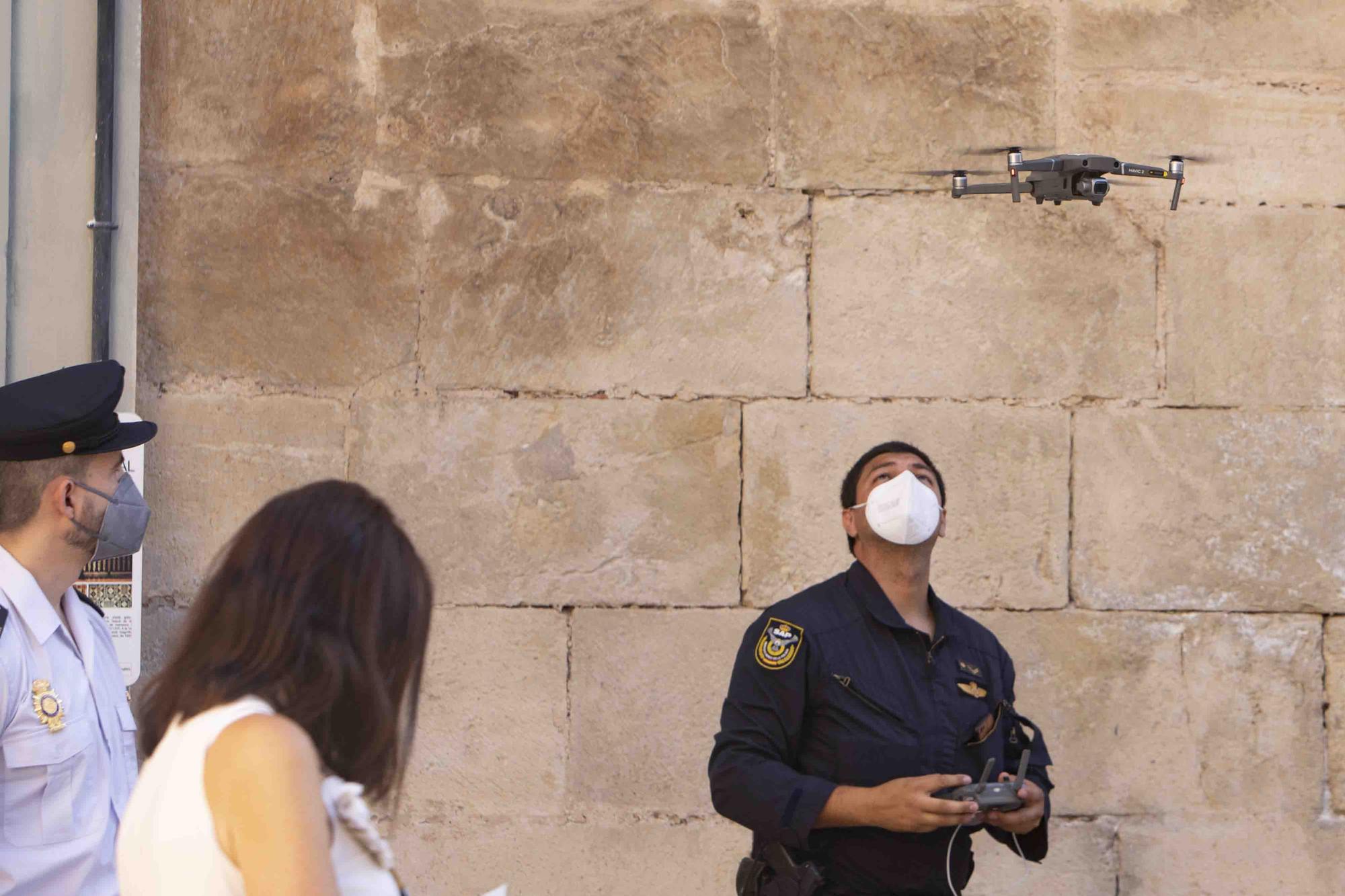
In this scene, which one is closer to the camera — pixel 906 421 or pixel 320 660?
pixel 320 660

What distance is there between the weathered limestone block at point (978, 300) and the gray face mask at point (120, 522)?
Answer: 2066mm

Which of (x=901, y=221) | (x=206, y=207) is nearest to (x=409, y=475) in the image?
(x=206, y=207)

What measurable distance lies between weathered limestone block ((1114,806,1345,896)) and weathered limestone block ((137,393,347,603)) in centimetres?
266

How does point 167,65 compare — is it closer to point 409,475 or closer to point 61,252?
point 61,252

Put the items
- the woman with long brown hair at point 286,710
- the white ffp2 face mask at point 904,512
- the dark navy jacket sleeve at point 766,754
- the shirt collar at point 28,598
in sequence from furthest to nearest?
the white ffp2 face mask at point 904,512 → the dark navy jacket sleeve at point 766,754 → the shirt collar at point 28,598 → the woman with long brown hair at point 286,710

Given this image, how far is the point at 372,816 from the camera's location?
13.8ft

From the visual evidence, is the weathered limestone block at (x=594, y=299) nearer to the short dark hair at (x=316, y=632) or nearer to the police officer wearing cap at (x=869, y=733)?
the police officer wearing cap at (x=869, y=733)

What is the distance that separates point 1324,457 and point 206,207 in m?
3.48

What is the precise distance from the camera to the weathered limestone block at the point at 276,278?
4.22m

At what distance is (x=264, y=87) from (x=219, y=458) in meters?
1.14

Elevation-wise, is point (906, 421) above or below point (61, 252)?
below

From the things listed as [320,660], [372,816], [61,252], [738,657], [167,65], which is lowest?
[372,816]

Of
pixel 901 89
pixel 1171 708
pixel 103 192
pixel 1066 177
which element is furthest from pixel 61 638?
pixel 1171 708

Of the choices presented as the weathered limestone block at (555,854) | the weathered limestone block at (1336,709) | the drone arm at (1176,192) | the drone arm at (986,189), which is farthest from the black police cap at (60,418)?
the weathered limestone block at (1336,709)
